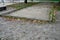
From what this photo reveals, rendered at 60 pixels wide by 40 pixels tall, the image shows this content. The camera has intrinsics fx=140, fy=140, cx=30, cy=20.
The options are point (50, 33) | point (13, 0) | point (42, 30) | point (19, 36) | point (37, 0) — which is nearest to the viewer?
point (19, 36)

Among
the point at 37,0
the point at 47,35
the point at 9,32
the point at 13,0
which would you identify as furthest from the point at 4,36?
the point at 37,0

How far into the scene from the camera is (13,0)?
56.6 ft

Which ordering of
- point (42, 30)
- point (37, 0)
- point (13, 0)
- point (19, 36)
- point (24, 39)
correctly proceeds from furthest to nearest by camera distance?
point (37, 0), point (13, 0), point (42, 30), point (19, 36), point (24, 39)

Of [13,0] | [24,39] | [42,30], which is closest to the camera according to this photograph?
[24,39]

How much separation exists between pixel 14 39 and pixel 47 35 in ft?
3.43

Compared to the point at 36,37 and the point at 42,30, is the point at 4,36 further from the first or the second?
the point at 42,30

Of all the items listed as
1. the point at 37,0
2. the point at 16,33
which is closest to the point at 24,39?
the point at 16,33

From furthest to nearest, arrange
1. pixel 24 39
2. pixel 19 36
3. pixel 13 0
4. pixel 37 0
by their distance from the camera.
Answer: pixel 37 0 < pixel 13 0 < pixel 19 36 < pixel 24 39

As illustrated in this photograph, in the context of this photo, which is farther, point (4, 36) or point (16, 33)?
point (16, 33)

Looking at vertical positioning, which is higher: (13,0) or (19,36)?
(19,36)

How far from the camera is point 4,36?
428 centimetres

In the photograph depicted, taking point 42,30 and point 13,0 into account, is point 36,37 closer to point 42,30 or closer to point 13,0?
point 42,30

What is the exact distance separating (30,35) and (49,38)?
62 cm

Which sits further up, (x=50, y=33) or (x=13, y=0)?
(x=50, y=33)
